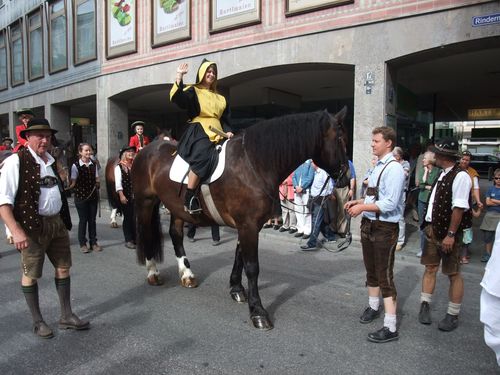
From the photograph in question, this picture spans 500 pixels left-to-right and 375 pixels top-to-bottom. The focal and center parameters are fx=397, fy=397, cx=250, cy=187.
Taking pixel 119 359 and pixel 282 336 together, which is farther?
pixel 282 336

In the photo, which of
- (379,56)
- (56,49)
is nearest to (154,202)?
(379,56)

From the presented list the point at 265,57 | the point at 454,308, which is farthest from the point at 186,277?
the point at 265,57

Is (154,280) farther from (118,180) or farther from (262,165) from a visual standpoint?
(118,180)

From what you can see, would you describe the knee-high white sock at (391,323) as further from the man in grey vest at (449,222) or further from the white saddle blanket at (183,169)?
the white saddle blanket at (183,169)

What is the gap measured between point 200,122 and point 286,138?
1.11m

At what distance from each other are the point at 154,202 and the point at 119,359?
8.68 ft

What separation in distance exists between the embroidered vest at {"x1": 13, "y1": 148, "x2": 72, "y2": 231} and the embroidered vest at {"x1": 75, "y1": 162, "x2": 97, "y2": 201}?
3.94 metres

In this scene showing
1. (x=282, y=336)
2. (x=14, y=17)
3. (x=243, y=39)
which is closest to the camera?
(x=282, y=336)

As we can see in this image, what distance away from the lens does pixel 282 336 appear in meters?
3.65

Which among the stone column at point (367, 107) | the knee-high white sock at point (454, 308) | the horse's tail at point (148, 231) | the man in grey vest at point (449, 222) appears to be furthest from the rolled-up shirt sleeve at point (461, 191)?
the stone column at point (367, 107)

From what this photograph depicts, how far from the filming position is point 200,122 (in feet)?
14.9

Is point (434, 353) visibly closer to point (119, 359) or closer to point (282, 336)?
point (282, 336)

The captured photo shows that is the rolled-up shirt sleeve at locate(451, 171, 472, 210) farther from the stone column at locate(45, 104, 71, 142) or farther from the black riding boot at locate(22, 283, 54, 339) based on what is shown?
the stone column at locate(45, 104, 71, 142)

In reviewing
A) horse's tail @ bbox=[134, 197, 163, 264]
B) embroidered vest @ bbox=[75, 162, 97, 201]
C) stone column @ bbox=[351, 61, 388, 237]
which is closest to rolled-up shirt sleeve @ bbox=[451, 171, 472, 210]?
horse's tail @ bbox=[134, 197, 163, 264]
